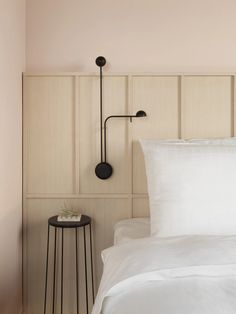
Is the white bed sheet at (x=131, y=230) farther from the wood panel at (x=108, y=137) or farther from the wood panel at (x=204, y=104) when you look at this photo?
the wood panel at (x=204, y=104)

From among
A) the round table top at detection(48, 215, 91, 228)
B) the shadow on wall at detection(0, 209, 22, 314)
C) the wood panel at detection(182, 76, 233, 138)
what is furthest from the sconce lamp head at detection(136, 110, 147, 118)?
the shadow on wall at detection(0, 209, 22, 314)

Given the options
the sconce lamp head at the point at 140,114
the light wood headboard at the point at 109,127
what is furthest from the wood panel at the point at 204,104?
the sconce lamp head at the point at 140,114

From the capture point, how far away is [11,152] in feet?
6.77

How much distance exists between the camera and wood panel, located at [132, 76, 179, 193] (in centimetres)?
229

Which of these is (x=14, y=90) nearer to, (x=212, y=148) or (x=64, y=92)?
(x=64, y=92)

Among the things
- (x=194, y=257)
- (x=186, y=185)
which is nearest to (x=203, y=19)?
(x=186, y=185)

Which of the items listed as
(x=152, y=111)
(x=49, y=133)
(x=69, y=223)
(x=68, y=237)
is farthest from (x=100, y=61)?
(x=68, y=237)

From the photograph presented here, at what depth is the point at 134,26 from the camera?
92.6 inches

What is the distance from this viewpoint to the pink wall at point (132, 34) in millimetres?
2350

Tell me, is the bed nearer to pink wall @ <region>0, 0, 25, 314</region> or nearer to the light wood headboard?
the light wood headboard

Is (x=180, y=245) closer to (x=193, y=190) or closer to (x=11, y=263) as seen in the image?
(x=193, y=190)

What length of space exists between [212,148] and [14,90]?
118cm

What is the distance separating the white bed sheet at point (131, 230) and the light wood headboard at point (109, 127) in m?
0.13

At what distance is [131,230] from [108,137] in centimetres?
63
